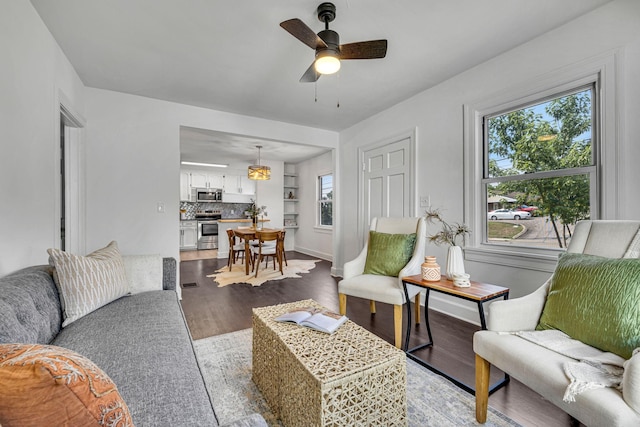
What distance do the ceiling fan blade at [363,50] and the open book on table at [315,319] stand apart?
1694 millimetres

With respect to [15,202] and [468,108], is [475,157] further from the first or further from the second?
[15,202]

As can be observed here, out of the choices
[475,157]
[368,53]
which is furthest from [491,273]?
[368,53]

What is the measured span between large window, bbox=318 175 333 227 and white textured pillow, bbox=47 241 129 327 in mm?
5034

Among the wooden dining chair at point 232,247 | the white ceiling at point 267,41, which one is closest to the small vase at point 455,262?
the white ceiling at point 267,41

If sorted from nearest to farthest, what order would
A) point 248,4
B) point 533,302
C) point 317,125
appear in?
point 533,302
point 248,4
point 317,125

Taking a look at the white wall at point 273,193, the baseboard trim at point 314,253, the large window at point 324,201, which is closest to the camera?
the baseboard trim at point 314,253

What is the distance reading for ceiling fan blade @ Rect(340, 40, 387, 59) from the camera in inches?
75.9

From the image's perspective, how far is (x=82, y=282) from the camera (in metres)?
1.62

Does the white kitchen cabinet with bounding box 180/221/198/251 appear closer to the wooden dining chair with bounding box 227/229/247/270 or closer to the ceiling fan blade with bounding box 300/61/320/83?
the wooden dining chair with bounding box 227/229/247/270

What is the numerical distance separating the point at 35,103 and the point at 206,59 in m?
1.27

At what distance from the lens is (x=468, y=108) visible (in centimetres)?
280

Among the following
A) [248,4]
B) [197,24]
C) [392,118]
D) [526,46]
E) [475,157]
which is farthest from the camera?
[392,118]

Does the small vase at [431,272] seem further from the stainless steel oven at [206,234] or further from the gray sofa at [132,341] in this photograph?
the stainless steel oven at [206,234]

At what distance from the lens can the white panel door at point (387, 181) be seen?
352 cm
